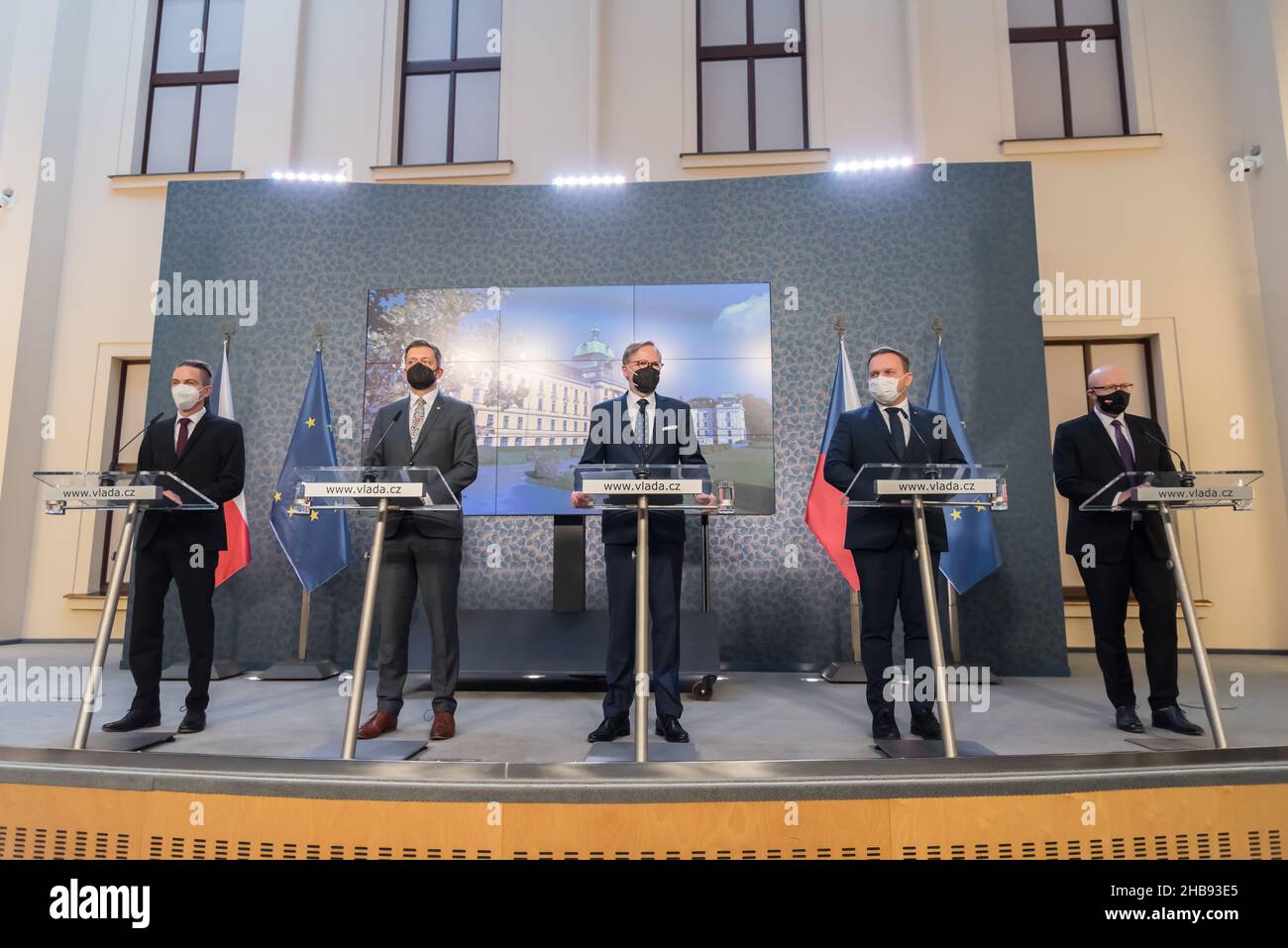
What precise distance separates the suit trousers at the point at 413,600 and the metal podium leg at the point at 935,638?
1624 millimetres

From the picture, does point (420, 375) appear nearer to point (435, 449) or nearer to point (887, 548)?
point (435, 449)

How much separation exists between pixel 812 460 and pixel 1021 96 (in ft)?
12.7

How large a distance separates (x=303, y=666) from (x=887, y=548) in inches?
137

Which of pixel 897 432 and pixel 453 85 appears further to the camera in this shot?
pixel 453 85

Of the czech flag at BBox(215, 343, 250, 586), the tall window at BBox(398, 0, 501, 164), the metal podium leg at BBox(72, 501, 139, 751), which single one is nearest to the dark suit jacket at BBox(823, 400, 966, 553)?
the metal podium leg at BBox(72, 501, 139, 751)

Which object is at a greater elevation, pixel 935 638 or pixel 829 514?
pixel 829 514

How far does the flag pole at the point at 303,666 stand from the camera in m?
4.34

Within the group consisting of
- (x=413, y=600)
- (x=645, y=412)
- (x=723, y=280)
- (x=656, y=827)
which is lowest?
(x=656, y=827)

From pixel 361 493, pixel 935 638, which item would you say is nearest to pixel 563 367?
pixel 361 493

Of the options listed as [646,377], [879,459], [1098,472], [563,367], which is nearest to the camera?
[646,377]

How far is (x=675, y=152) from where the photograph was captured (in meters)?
6.14

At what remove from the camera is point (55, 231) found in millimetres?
6289
